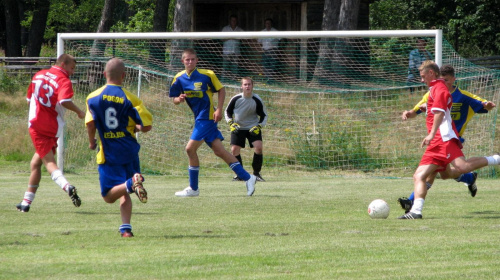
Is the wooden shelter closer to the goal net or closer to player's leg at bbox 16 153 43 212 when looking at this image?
the goal net

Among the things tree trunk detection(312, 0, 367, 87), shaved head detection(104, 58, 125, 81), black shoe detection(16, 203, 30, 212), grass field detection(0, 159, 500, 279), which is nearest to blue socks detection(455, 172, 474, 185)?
grass field detection(0, 159, 500, 279)

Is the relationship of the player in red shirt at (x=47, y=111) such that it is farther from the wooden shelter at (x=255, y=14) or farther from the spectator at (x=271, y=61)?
the wooden shelter at (x=255, y=14)

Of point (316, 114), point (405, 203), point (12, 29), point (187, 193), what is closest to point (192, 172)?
point (187, 193)

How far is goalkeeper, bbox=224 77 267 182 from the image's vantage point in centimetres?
1301

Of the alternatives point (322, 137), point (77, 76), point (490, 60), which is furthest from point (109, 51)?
point (490, 60)

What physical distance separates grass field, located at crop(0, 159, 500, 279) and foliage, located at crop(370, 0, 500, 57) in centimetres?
2053

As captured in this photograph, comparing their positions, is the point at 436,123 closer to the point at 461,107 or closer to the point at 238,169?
the point at 461,107

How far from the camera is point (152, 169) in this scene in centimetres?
1429

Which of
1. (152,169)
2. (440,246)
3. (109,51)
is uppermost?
(109,51)

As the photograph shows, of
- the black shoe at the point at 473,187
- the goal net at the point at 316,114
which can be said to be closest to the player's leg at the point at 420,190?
the black shoe at the point at 473,187

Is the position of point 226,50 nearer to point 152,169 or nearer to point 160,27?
point 152,169

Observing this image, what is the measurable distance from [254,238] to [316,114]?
8.22 meters

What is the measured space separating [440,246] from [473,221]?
1.71 meters

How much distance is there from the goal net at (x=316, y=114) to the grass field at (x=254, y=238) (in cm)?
314
